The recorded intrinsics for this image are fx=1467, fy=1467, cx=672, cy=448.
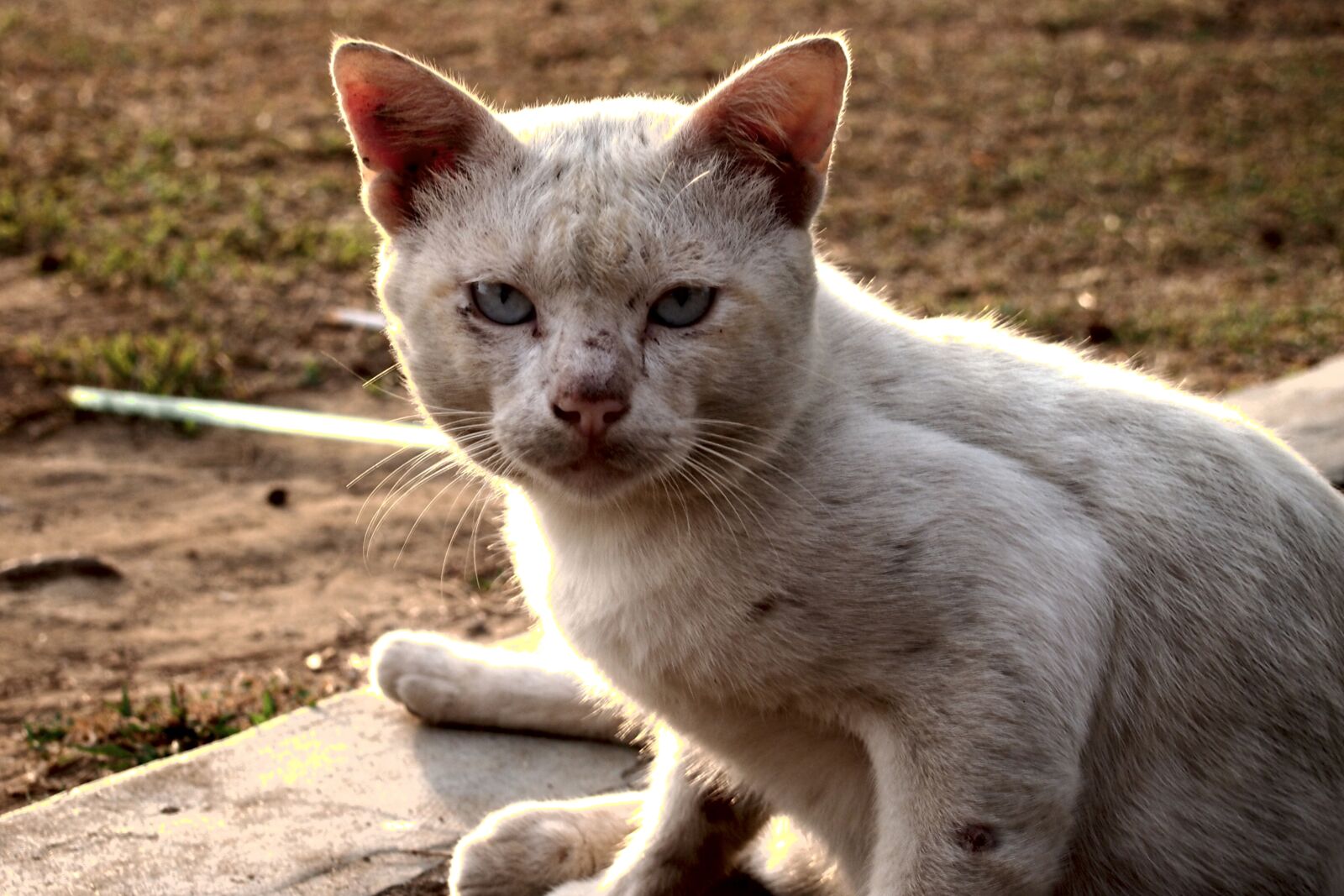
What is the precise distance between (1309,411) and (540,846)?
105 inches

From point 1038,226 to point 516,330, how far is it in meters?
4.62

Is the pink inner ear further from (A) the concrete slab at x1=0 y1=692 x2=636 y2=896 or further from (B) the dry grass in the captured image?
(B) the dry grass

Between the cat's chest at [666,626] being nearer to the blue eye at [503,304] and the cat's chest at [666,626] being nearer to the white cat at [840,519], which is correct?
the white cat at [840,519]

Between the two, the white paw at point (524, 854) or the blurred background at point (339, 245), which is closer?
the white paw at point (524, 854)

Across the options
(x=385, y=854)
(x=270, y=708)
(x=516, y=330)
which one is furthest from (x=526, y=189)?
(x=270, y=708)

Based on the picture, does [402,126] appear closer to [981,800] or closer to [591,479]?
[591,479]

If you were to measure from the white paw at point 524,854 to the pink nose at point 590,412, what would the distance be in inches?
34.6

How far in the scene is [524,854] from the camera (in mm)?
2580

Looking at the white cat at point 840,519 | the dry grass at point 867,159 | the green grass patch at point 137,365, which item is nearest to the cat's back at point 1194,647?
the white cat at point 840,519

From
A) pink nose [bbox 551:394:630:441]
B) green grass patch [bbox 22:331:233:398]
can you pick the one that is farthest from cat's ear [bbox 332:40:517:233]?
green grass patch [bbox 22:331:233:398]

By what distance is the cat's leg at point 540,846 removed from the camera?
Result: 2545 mm

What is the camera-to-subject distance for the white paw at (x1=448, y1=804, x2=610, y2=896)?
2.54 m

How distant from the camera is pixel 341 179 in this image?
667cm

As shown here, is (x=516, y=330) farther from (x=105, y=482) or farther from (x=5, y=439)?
(x=5, y=439)
